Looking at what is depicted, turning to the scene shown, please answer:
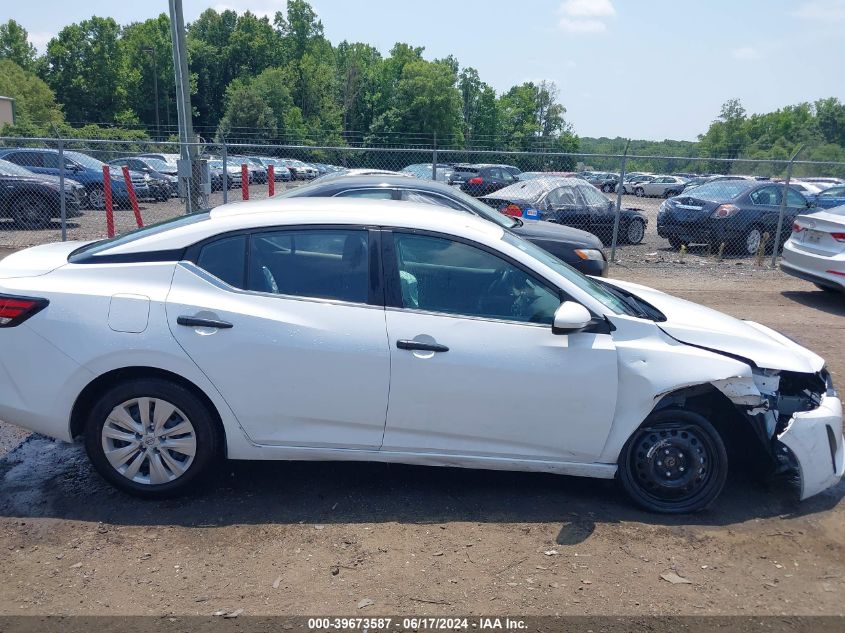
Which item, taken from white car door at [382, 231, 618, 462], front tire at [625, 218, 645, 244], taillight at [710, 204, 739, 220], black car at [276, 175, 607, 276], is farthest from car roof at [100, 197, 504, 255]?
front tire at [625, 218, 645, 244]

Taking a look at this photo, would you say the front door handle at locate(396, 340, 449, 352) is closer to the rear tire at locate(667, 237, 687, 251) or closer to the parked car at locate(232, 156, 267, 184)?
the rear tire at locate(667, 237, 687, 251)

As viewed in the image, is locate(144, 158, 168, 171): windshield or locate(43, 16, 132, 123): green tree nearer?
locate(144, 158, 168, 171): windshield

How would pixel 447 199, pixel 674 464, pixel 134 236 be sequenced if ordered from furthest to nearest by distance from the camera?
pixel 447 199, pixel 134 236, pixel 674 464

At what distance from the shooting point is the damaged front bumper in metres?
4.18

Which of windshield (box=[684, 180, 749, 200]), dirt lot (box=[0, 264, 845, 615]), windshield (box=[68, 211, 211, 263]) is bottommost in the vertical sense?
dirt lot (box=[0, 264, 845, 615])

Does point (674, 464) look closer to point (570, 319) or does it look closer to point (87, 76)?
point (570, 319)

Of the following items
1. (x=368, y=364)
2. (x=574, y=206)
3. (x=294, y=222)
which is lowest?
(x=574, y=206)

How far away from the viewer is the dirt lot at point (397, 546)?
11.1 ft

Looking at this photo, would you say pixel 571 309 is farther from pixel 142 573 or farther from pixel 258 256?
pixel 142 573

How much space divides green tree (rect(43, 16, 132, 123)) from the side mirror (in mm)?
75863

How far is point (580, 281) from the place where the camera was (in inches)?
176

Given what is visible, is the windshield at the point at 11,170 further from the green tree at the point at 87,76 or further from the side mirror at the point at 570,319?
the green tree at the point at 87,76

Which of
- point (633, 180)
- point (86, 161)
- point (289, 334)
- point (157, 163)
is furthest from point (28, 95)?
point (289, 334)

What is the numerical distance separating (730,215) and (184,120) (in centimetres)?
1072
